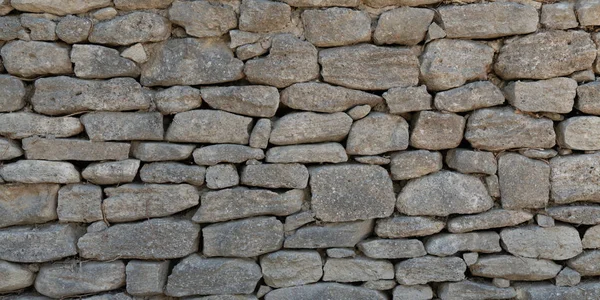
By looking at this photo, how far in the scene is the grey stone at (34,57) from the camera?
2512 mm

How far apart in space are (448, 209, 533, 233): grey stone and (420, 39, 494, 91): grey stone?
0.73m

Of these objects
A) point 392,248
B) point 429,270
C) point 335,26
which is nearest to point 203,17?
point 335,26

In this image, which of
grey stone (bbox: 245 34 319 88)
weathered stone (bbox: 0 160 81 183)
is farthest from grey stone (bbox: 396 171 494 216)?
weathered stone (bbox: 0 160 81 183)

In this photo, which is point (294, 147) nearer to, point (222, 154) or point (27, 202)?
point (222, 154)

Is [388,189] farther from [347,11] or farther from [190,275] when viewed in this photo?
[190,275]

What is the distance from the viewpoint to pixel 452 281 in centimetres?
271

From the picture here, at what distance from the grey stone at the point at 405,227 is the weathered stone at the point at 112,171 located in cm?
138

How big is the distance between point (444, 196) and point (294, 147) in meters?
0.88

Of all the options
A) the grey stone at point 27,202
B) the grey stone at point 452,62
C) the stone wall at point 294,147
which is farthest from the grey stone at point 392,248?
the grey stone at point 27,202

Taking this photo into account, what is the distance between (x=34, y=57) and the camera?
2516 millimetres

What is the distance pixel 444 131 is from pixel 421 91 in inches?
10.1

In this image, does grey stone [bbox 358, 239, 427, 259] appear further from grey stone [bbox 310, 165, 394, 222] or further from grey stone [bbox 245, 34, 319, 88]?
grey stone [bbox 245, 34, 319, 88]

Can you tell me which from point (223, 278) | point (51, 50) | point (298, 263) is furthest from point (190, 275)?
point (51, 50)

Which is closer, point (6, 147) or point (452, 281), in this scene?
point (6, 147)
